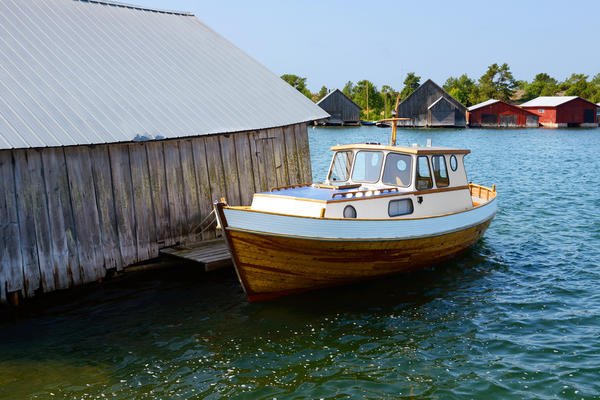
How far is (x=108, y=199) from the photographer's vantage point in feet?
43.8

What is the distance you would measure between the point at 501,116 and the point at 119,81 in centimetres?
8330

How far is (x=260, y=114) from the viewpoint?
17109 mm

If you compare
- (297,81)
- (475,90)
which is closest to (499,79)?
(475,90)

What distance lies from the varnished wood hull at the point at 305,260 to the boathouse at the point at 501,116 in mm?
80818

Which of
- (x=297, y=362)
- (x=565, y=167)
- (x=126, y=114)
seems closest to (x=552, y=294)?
(x=297, y=362)

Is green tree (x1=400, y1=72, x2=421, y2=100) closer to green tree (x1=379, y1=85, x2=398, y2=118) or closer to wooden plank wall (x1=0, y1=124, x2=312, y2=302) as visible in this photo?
green tree (x1=379, y1=85, x2=398, y2=118)

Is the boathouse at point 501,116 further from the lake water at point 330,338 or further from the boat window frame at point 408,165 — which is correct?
the boat window frame at point 408,165

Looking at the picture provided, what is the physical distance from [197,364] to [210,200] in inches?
239

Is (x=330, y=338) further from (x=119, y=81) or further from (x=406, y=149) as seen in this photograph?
(x=119, y=81)

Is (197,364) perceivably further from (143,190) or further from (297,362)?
(143,190)

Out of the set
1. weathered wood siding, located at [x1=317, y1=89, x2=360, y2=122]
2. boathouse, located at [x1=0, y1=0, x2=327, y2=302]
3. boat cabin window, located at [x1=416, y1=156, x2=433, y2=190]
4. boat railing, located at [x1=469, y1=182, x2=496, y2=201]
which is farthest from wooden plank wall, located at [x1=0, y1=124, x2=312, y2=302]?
weathered wood siding, located at [x1=317, y1=89, x2=360, y2=122]

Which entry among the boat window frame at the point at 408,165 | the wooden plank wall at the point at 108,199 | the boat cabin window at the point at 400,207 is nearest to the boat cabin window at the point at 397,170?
the boat window frame at the point at 408,165

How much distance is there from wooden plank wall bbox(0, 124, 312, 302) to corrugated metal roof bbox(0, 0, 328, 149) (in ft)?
1.69

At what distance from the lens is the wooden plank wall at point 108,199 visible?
11812mm
